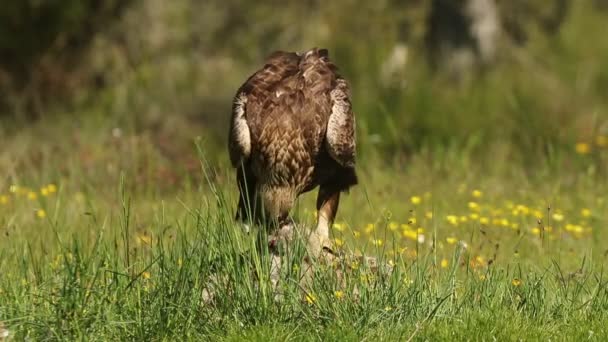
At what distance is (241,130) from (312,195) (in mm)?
2962

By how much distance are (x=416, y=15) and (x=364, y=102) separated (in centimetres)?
332

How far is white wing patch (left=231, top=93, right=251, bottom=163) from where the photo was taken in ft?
22.1

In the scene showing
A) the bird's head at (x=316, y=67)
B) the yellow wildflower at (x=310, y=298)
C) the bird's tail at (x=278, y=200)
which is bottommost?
the yellow wildflower at (x=310, y=298)

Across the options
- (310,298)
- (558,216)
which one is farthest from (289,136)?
(558,216)

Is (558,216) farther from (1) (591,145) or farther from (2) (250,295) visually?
(1) (591,145)

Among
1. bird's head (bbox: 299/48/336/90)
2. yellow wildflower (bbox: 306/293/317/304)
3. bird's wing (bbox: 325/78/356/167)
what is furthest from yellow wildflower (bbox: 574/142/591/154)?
yellow wildflower (bbox: 306/293/317/304)

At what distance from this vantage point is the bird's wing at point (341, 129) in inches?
268

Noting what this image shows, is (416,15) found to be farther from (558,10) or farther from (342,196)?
(342,196)

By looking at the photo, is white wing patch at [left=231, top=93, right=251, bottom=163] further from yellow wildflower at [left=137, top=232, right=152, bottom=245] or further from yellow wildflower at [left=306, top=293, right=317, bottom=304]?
yellow wildflower at [left=306, top=293, right=317, bottom=304]

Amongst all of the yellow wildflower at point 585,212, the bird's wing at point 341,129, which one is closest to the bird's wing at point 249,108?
the bird's wing at point 341,129

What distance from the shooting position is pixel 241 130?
6.77 m

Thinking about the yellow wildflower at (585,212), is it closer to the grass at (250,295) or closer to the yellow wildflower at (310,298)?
the grass at (250,295)

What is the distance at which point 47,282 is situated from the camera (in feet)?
19.0

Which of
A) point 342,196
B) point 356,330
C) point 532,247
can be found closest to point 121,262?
point 356,330
